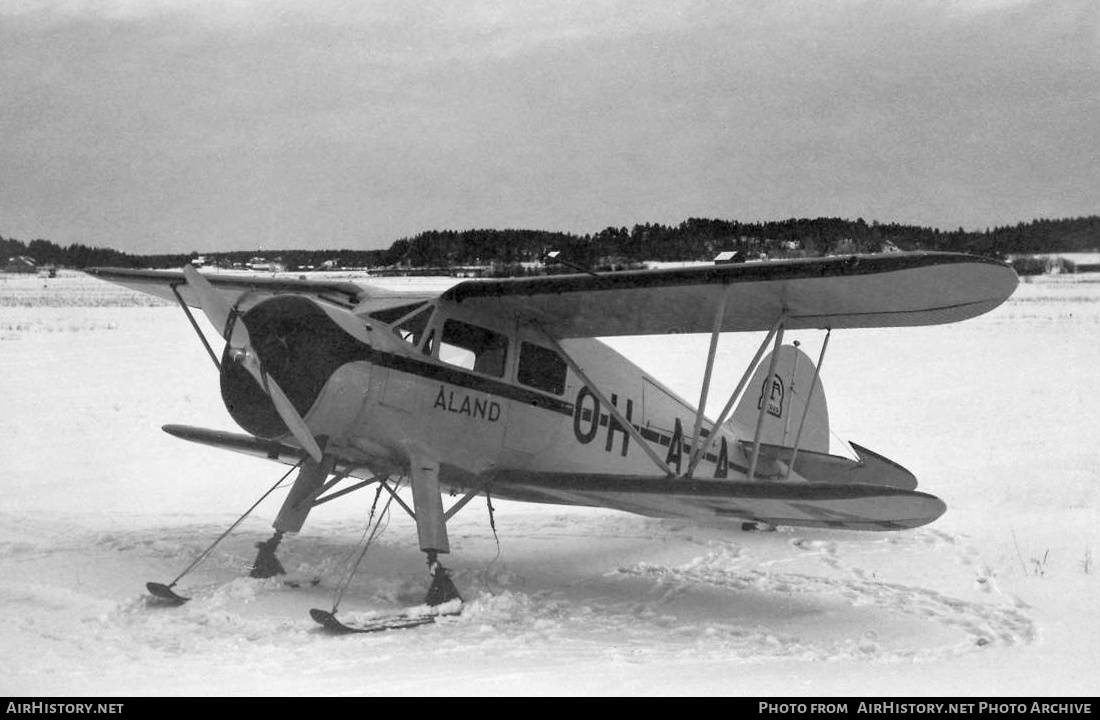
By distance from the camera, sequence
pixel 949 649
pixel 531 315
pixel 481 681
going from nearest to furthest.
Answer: pixel 481 681 → pixel 949 649 → pixel 531 315

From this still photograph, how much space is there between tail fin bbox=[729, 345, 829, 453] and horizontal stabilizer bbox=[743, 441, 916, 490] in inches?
12.3

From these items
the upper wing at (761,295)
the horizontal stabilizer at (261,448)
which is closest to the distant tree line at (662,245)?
the upper wing at (761,295)

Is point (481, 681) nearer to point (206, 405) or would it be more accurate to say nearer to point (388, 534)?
point (388, 534)

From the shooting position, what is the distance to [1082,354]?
19266mm

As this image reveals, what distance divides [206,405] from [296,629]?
1028 cm

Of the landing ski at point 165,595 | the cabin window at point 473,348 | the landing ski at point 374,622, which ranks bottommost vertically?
the landing ski at point 165,595

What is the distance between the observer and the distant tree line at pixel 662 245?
7.43m

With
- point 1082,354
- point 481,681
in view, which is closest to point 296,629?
point 481,681

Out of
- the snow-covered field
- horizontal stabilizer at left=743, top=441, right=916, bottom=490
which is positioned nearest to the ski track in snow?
the snow-covered field

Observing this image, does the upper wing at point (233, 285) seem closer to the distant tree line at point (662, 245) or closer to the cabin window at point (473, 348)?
the distant tree line at point (662, 245)

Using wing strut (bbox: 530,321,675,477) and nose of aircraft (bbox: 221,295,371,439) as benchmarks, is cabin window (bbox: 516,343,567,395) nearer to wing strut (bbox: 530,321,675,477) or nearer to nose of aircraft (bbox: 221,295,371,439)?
wing strut (bbox: 530,321,675,477)

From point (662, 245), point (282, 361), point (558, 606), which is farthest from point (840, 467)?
point (282, 361)

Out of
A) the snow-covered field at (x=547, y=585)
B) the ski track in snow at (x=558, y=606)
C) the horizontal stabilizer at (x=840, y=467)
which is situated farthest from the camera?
the horizontal stabilizer at (x=840, y=467)

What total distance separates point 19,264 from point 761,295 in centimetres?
484
